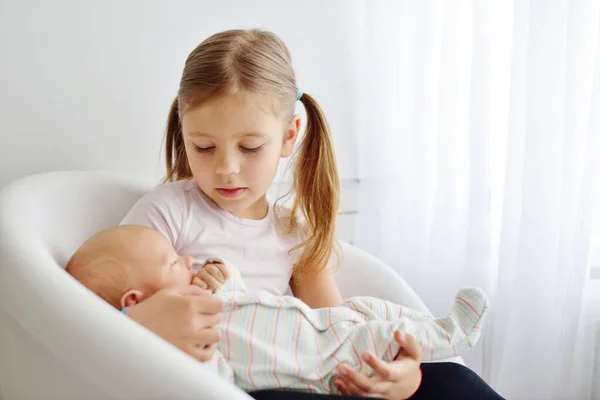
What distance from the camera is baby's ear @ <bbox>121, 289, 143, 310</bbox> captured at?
909 mm

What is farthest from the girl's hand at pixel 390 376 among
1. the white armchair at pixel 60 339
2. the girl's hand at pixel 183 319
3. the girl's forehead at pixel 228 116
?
the girl's forehead at pixel 228 116

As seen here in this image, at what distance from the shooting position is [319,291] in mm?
A: 1291

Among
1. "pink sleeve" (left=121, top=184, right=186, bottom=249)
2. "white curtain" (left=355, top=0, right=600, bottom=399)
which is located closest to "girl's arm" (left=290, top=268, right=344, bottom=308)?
"pink sleeve" (left=121, top=184, right=186, bottom=249)

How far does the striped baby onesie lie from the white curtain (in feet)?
2.11

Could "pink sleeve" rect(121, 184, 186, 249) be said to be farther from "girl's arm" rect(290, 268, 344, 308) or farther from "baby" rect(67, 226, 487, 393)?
"girl's arm" rect(290, 268, 344, 308)

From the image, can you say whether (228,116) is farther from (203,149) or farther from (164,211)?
(164,211)

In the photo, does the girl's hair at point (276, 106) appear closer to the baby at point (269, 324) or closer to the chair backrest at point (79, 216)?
the chair backrest at point (79, 216)

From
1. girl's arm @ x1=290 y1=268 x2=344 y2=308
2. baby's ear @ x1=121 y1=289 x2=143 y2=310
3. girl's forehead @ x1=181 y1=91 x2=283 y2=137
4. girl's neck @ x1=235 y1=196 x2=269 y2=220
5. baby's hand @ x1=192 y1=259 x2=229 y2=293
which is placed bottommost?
girl's arm @ x1=290 y1=268 x2=344 y2=308

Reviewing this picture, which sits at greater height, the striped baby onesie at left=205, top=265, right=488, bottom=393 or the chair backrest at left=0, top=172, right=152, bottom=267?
the chair backrest at left=0, top=172, right=152, bottom=267

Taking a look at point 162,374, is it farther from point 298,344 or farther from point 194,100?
point 194,100

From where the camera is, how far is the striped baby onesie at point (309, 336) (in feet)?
3.06

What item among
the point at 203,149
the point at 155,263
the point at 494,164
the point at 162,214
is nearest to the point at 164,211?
the point at 162,214

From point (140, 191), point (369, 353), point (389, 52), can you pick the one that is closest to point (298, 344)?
point (369, 353)

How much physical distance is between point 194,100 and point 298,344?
0.44 m
